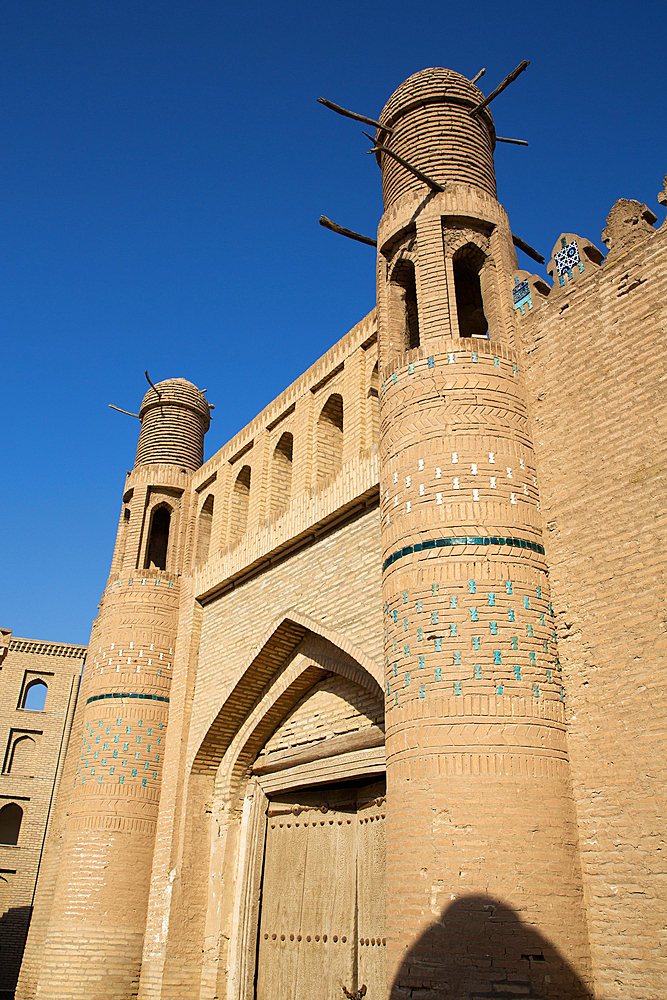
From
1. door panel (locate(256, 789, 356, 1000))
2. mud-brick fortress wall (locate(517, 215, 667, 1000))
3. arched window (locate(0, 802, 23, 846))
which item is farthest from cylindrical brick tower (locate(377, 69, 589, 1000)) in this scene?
arched window (locate(0, 802, 23, 846))

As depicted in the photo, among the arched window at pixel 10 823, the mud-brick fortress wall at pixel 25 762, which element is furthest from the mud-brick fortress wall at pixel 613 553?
the arched window at pixel 10 823

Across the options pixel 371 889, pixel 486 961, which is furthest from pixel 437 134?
pixel 371 889

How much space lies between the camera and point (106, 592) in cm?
1060

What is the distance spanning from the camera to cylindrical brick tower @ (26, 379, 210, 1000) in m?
8.48

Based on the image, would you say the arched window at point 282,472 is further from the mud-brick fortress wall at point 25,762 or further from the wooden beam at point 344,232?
the mud-brick fortress wall at point 25,762

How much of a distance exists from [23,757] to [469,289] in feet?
49.2

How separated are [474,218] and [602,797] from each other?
15.3ft

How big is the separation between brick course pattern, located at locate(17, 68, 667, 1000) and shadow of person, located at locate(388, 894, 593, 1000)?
14 millimetres

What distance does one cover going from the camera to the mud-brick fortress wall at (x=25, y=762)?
651 inches

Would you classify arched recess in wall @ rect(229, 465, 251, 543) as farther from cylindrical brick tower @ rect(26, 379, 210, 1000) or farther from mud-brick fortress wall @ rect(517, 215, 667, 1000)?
mud-brick fortress wall @ rect(517, 215, 667, 1000)

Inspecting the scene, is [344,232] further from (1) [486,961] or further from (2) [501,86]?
(1) [486,961]

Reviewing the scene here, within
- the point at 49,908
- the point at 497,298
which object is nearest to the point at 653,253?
the point at 497,298

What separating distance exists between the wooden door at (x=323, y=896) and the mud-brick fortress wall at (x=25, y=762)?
10.4 m

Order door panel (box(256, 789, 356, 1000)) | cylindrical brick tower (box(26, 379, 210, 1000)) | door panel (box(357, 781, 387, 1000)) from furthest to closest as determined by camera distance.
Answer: cylindrical brick tower (box(26, 379, 210, 1000)) < door panel (box(256, 789, 356, 1000)) < door panel (box(357, 781, 387, 1000))
